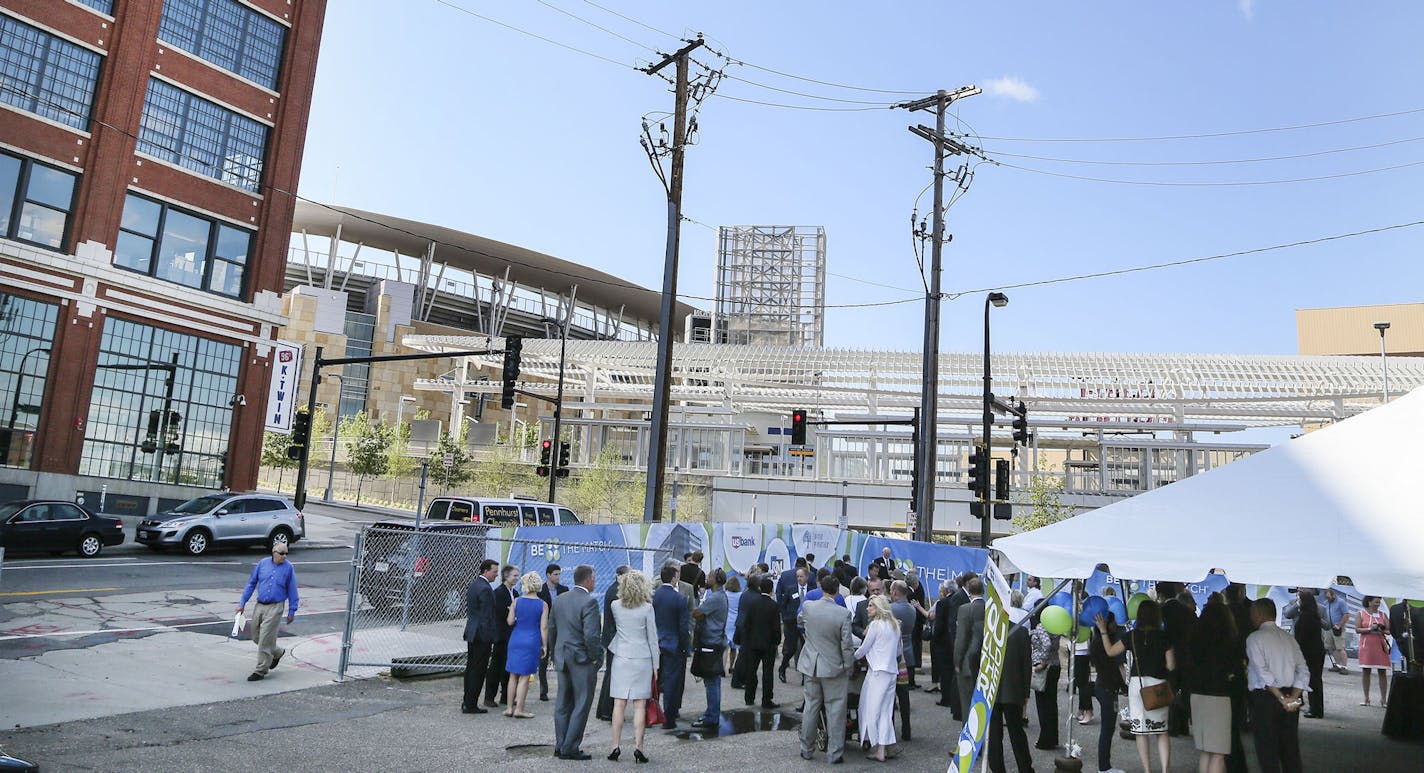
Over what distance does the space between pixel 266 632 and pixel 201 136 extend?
25.4 meters

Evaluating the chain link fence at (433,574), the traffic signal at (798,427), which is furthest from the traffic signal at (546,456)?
the chain link fence at (433,574)

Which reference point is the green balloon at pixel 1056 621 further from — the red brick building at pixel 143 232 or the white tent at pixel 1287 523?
the red brick building at pixel 143 232

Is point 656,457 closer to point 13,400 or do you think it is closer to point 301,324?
point 13,400

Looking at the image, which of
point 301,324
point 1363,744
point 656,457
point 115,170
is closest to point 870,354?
point 656,457

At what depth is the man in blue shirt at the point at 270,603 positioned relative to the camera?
11406 mm

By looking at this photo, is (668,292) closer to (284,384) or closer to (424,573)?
(424,573)

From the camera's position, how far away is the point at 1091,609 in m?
11.2

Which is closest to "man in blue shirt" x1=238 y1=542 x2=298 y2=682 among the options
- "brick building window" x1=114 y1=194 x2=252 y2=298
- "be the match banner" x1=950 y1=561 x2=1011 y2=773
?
"be the match banner" x1=950 y1=561 x2=1011 y2=773

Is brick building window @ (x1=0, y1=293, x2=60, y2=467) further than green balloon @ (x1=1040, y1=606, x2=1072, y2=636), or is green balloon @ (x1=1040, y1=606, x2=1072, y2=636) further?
brick building window @ (x1=0, y1=293, x2=60, y2=467)

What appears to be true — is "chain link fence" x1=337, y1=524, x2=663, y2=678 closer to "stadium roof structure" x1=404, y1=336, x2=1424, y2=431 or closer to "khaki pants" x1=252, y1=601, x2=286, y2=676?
"khaki pants" x1=252, y1=601, x2=286, y2=676

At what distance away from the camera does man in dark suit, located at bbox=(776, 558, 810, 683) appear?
13969 millimetres

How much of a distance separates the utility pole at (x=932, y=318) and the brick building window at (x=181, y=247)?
75.1 feet

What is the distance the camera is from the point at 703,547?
702 inches

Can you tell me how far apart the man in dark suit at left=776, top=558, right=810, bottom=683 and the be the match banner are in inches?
223
